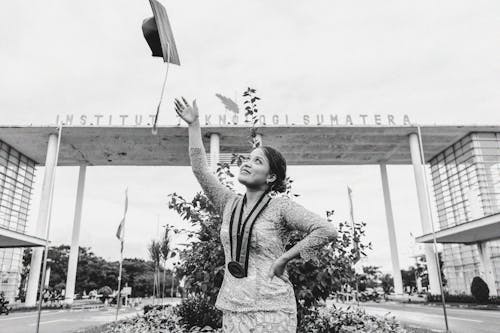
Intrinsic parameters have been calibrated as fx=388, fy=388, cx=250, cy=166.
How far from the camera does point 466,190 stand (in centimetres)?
2738

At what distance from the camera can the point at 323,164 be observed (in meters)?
31.1

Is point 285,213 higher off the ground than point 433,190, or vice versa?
point 433,190

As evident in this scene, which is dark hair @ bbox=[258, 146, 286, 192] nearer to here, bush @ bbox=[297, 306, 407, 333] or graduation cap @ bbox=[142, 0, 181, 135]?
graduation cap @ bbox=[142, 0, 181, 135]

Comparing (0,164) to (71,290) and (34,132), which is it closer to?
(34,132)

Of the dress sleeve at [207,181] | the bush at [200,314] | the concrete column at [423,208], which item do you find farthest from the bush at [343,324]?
the concrete column at [423,208]

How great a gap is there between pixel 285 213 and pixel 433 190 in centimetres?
3399

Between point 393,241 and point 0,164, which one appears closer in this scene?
point 0,164

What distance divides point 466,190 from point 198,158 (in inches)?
1180

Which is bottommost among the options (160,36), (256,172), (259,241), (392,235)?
(259,241)

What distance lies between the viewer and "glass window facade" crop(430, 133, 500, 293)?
2619cm

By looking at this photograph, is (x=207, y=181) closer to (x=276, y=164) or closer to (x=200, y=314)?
(x=276, y=164)

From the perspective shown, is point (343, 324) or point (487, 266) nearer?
point (343, 324)

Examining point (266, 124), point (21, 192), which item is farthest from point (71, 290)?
point (266, 124)

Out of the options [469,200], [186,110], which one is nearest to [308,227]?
[186,110]
